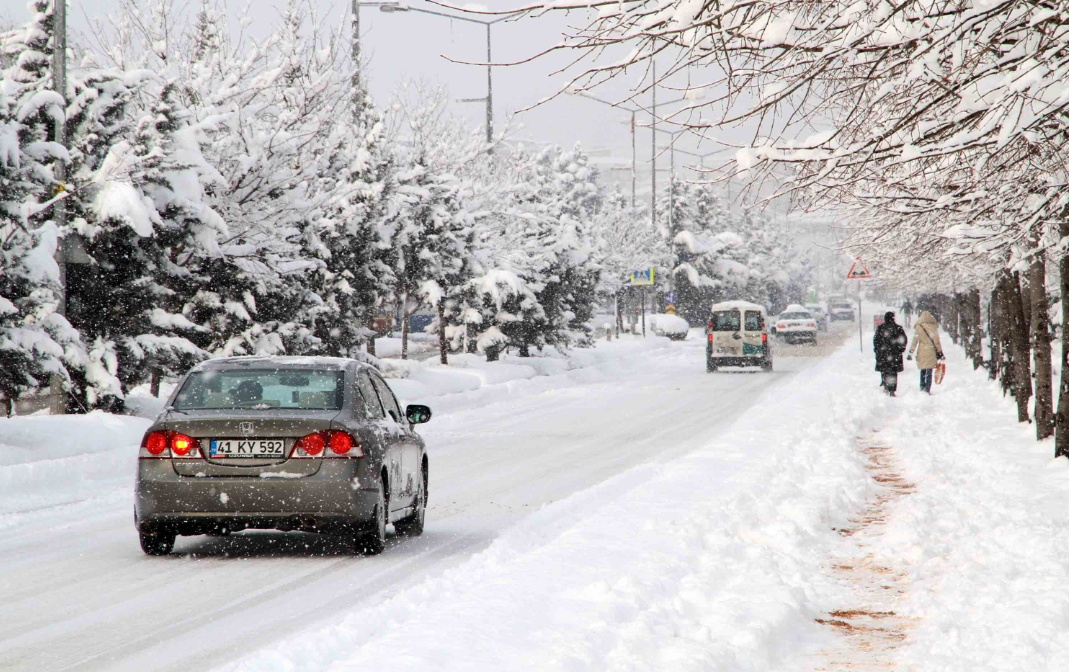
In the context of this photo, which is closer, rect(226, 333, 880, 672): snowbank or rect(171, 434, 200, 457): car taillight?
rect(226, 333, 880, 672): snowbank

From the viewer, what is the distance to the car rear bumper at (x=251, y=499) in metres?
8.63

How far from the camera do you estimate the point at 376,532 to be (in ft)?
29.4

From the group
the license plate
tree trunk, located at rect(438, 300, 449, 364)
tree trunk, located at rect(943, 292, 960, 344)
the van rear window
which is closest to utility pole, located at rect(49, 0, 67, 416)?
the license plate

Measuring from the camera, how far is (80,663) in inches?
234

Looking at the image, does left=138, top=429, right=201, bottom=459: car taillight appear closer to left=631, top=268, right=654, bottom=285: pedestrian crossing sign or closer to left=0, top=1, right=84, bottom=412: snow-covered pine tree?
left=0, top=1, right=84, bottom=412: snow-covered pine tree

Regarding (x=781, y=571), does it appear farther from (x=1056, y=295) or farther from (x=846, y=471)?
(x=1056, y=295)

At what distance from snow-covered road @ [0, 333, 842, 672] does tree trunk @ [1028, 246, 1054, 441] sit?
459 cm

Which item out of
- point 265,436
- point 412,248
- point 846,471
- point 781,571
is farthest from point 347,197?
point 781,571

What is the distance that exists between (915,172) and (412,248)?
22524 mm

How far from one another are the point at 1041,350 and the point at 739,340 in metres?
25.3

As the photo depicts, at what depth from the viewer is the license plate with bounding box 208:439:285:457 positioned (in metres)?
8.70

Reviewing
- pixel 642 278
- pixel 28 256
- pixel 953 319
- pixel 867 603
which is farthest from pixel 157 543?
pixel 953 319

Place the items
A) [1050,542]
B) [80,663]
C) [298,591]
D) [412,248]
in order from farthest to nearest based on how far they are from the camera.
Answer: [412,248]
[1050,542]
[298,591]
[80,663]

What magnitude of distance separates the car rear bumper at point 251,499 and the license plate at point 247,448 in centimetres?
18
